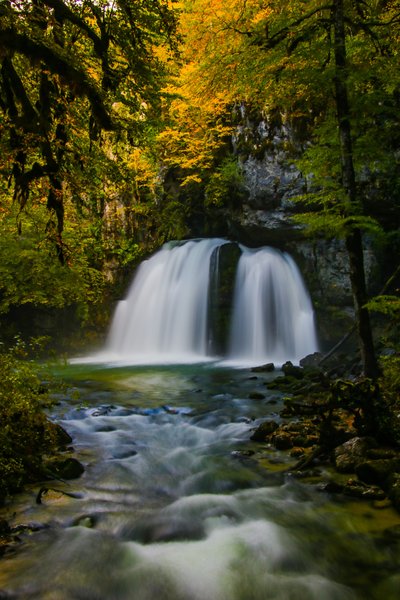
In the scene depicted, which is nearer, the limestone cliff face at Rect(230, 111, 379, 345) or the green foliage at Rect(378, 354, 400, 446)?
the green foliage at Rect(378, 354, 400, 446)

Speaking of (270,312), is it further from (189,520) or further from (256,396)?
(189,520)

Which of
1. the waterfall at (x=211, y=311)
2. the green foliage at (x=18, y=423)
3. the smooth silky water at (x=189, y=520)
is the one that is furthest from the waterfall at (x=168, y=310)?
the green foliage at (x=18, y=423)

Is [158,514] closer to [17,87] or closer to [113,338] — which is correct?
[17,87]

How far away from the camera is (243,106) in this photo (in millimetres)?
17672

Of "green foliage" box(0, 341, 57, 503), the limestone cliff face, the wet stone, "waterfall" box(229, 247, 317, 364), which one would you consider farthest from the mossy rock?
the limestone cliff face

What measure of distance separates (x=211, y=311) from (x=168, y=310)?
2.28m

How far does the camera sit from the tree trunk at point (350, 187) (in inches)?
267

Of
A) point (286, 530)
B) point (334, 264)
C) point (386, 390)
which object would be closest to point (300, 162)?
point (386, 390)

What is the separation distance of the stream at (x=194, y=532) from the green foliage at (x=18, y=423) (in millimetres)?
258

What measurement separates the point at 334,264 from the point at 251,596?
44.9 ft

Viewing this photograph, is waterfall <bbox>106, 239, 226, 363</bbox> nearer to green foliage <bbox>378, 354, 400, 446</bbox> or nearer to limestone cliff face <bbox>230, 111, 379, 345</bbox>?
limestone cliff face <bbox>230, 111, 379, 345</bbox>

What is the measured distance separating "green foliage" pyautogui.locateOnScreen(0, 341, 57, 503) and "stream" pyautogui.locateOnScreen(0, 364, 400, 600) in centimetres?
26

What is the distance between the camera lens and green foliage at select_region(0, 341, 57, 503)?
14.9ft

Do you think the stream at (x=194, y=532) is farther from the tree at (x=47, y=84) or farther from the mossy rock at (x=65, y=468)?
the tree at (x=47, y=84)
